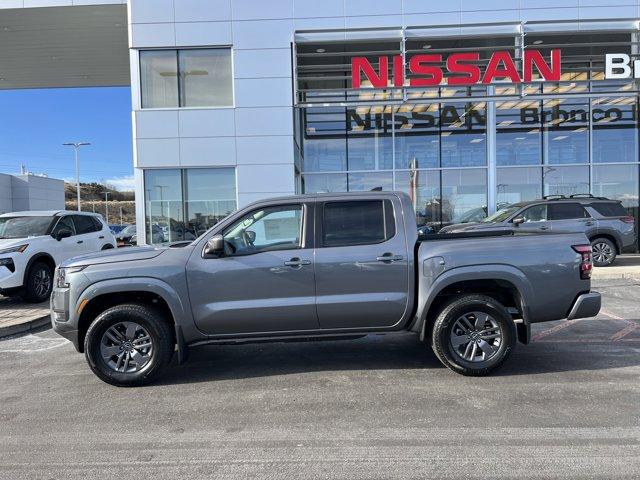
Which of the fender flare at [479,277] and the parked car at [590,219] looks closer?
the fender flare at [479,277]

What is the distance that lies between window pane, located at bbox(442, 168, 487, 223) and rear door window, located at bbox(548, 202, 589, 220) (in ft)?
12.8

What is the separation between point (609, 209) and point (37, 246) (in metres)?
13.4

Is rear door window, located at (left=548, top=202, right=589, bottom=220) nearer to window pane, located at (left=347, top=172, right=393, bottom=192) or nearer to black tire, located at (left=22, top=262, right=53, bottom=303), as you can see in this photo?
window pane, located at (left=347, top=172, right=393, bottom=192)

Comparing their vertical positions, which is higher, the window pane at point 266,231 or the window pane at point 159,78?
the window pane at point 159,78

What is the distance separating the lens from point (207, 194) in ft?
49.4

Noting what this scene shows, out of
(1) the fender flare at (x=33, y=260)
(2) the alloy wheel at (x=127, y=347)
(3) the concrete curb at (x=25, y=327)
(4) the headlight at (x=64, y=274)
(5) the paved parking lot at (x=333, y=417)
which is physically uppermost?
(4) the headlight at (x=64, y=274)

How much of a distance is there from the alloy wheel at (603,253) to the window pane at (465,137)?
17.5 ft

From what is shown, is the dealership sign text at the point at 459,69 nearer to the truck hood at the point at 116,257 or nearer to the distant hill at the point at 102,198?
the truck hood at the point at 116,257

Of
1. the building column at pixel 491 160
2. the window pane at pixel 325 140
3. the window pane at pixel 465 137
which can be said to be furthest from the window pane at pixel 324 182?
the building column at pixel 491 160

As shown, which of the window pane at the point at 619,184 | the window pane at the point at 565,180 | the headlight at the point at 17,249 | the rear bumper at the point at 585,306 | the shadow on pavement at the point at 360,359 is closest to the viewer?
the rear bumper at the point at 585,306

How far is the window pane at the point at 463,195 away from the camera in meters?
16.8

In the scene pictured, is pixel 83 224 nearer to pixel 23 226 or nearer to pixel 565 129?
pixel 23 226

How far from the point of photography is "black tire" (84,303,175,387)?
496cm

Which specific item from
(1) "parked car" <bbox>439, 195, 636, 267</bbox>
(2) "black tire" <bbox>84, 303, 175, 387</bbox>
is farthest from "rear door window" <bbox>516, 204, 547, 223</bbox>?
(2) "black tire" <bbox>84, 303, 175, 387</bbox>
